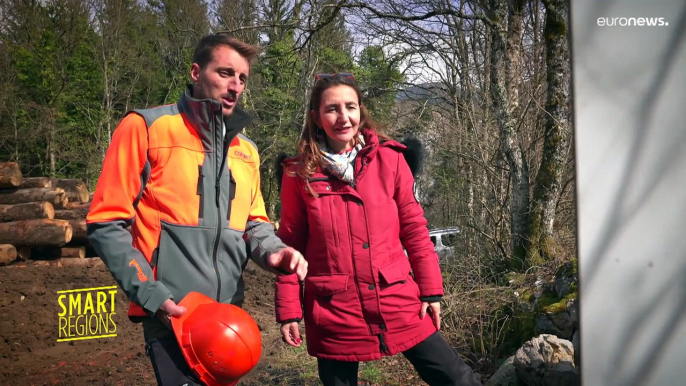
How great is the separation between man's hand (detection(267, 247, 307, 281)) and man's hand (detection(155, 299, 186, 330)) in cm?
37

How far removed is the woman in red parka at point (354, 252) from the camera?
7.26 feet

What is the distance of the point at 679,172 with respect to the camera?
888 millimetres

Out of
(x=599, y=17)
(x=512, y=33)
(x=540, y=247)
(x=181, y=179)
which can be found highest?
(x=512, y=33)

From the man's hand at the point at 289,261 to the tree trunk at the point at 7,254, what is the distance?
8.74 meters

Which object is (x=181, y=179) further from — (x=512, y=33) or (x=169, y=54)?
(x=169, y=54)

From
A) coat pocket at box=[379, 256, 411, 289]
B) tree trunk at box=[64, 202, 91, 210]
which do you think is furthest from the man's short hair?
tree trunk at box=[64, 202, 91, 210]

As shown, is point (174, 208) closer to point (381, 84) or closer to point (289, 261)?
point (289, 261)

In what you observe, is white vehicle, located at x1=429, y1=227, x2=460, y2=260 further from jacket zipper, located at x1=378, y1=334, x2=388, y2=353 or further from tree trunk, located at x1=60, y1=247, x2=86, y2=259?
tree trunk, located at x1=60, y1=247, x2=86, y2=259

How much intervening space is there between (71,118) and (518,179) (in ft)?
70.6

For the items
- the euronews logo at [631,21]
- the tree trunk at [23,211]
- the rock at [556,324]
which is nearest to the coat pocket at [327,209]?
the euronews logo at [631,21]

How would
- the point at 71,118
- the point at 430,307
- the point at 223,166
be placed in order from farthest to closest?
1. the point at 71,118
2. the point at 430,307
3. the point at 223,166

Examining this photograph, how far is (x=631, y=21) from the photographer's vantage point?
2.87 feet

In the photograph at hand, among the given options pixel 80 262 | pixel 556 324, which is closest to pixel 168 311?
pixel 556 324

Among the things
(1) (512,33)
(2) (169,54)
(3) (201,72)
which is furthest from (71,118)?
(3) (201,72)
